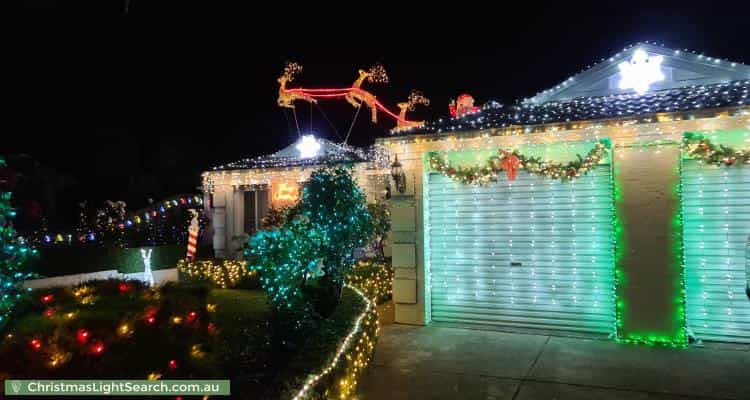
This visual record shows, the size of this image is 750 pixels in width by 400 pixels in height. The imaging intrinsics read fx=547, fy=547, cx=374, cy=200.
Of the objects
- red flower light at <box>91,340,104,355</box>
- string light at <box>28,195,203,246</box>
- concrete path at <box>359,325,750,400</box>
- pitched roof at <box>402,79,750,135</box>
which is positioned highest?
pitched roof at <box>402,79,750,135</box>

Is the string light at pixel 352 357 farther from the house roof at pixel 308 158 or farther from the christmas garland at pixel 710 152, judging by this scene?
the house roof at pixel 308 158

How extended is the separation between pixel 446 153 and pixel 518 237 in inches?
70.4

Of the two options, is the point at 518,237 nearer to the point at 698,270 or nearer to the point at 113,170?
the point at 698,270

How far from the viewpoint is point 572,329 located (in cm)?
832

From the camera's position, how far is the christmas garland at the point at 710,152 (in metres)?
7.36

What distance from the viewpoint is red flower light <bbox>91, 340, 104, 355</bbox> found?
369cm

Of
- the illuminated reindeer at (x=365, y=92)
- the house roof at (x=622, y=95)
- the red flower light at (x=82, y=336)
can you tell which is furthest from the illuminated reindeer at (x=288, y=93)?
the red flower light at (x=82, y=336)

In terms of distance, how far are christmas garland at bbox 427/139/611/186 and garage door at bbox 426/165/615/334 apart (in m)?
0.18

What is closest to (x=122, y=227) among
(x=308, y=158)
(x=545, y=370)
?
(x=308, y=158)

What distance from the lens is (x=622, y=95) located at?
908 centimetres

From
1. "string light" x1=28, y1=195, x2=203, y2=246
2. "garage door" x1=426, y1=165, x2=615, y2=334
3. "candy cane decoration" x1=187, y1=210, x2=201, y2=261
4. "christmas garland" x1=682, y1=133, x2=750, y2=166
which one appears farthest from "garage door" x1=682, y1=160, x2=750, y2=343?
"string light" x1=28, y1=195, x2=203, y2=246

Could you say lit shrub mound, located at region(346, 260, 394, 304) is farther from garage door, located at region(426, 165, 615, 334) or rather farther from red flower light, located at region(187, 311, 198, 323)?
red flower light, located at region(187, 311, 198, 323)

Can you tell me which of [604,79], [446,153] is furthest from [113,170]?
[604,79]

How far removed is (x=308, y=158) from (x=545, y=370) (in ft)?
36.0
